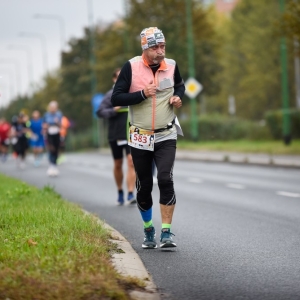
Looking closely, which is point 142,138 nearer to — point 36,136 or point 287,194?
point 287,194

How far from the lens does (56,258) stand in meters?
6.60

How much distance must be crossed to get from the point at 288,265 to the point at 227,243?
5.19ft

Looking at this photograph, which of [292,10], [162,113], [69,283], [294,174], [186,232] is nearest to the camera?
[69,283]

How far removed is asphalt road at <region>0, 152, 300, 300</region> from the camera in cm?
671

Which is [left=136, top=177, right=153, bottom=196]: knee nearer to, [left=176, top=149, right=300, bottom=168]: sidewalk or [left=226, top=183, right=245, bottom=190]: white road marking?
[left=226, top=183, right=245, bottom=190]: white road marking

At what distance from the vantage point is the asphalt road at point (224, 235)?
264 inches

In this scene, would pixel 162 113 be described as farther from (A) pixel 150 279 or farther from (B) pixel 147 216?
(A) pixel 150 279

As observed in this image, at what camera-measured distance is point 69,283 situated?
5891mm

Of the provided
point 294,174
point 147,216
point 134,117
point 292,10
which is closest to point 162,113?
point 134,117

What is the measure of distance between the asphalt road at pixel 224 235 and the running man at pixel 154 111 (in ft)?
2.04

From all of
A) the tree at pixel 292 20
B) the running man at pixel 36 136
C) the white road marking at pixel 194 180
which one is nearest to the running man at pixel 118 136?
the white road marking at pixel 194 180

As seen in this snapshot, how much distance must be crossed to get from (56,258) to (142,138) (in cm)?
230

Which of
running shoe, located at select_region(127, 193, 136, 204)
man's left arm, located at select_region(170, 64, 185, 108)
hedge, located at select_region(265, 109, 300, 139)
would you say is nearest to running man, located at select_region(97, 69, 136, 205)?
running shoe, located at select_region(127, 193, 136, 204)

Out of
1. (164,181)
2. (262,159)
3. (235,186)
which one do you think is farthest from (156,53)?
(262,159)
